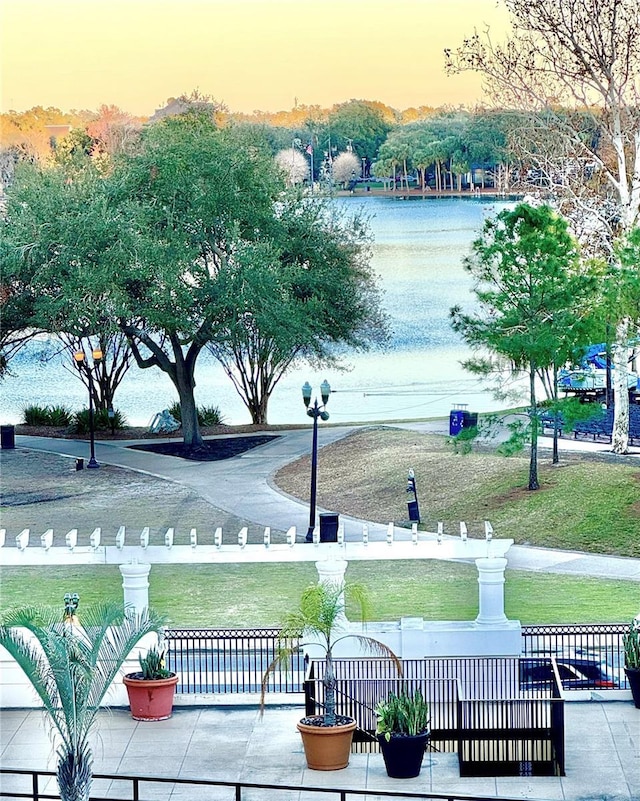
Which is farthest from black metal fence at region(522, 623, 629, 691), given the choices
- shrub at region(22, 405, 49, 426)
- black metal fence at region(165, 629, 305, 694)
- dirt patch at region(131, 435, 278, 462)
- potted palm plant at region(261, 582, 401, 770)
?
shrub at region(22, 405, 49, 426)

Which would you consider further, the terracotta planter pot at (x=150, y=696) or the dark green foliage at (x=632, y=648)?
the dark green foliage at (x=632, y=648)

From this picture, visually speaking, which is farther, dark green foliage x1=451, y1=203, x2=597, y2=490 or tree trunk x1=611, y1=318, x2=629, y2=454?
tree trunk x1=611, y1=318, x2=629, y2=454

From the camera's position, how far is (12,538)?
39812mm

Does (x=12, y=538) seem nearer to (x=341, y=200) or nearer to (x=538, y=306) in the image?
(x=538, y=306)

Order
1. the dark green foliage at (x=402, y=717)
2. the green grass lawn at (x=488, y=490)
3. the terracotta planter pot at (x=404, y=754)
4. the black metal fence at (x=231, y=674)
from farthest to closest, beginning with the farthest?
the green grass lawn at (x=488, y=490) → the black metal fence at (x=231, y=674) → the dark green foliage at (x=402, y=717) → the terracotta planter pot at (x=404, y=754)

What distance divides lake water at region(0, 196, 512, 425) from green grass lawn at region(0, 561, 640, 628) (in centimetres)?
2561

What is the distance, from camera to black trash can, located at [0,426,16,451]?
51.1 metres

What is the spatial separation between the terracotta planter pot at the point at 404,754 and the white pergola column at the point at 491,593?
4131 mm

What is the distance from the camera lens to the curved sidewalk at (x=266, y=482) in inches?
1299

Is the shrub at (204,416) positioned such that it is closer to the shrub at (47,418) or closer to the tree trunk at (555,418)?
the shrub at (47,418)

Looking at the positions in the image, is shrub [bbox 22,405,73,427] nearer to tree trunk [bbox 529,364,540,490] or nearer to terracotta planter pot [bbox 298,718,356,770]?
tree trunk [bbox 529,364,540,490]

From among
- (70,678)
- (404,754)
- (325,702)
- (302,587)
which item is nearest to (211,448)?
(302,587)

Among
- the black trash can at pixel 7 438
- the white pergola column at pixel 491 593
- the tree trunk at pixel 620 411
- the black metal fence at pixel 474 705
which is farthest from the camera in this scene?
the black trash can at pixel 7 438

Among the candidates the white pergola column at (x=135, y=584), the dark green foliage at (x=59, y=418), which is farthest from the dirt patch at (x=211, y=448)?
the white pergola column at (x=135, y=584)
